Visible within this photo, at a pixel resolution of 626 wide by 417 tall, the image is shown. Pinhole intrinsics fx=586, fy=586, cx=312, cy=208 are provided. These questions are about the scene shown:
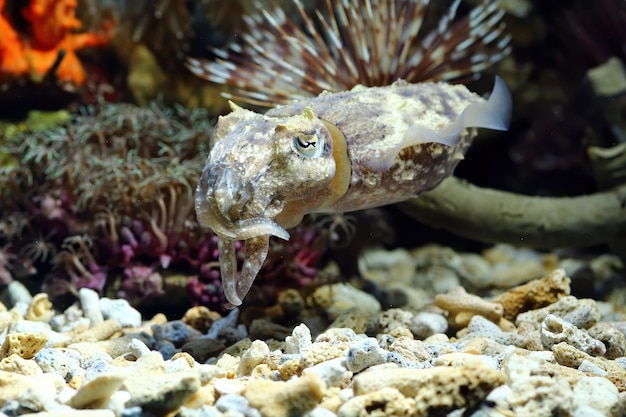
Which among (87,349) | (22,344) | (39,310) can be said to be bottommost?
(39,310)

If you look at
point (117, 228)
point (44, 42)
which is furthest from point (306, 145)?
point (44, 42)

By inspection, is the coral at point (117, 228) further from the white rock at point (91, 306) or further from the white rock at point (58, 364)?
the white rock at point (58, 364)

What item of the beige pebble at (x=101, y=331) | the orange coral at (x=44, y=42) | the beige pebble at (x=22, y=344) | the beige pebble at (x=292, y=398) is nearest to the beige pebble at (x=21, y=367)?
the beige pebble at (x=22, y=344)

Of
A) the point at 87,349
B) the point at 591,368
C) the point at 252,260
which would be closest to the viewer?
the point at 591,368

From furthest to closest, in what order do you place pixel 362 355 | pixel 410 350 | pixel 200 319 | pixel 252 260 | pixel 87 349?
pixel 200 319 < pixel 87 349 < pixel 252 260 < pixel 410 350 < pixel 362 355

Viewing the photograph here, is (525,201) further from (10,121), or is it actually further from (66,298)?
(10,121)

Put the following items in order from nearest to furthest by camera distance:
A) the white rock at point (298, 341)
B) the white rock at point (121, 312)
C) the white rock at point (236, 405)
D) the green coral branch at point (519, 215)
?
the white rock at point (236, 405) < the white rock at point (298, 341) < the white rock at point (121, 312) < the green coral branch at point (519, 215)

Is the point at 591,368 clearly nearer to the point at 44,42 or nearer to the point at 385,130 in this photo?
the point at 385,130
